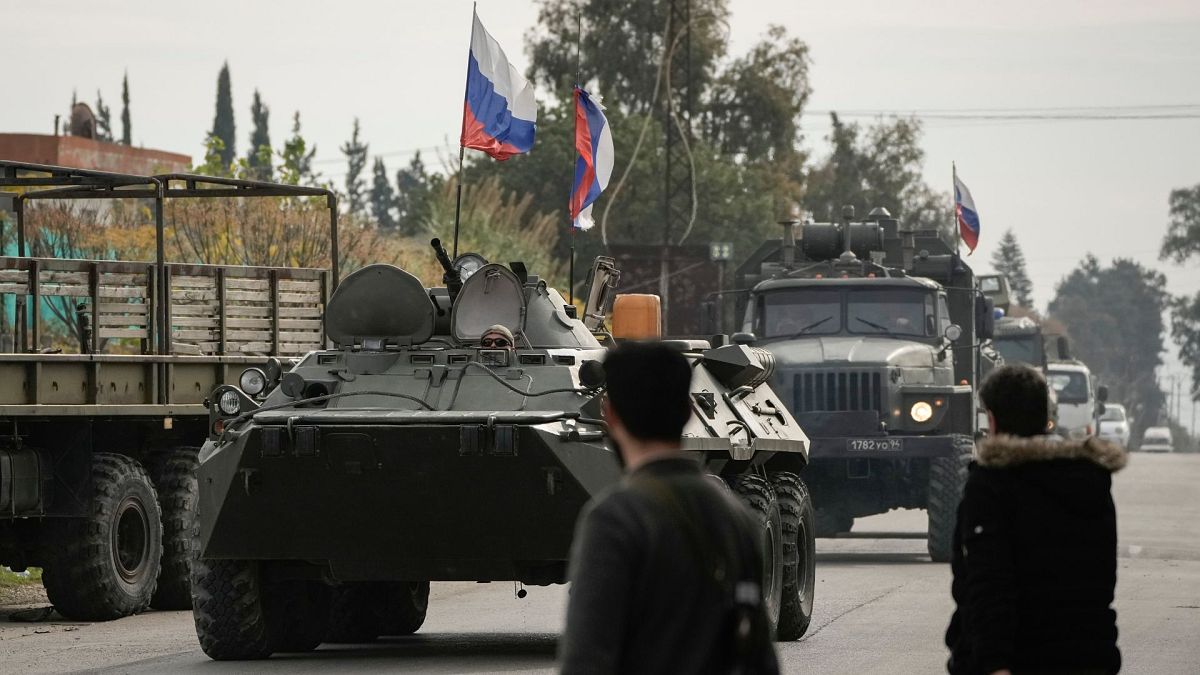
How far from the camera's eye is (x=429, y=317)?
12.8 meters

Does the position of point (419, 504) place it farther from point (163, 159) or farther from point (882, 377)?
point (163, 159)

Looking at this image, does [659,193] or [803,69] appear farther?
[803,69]

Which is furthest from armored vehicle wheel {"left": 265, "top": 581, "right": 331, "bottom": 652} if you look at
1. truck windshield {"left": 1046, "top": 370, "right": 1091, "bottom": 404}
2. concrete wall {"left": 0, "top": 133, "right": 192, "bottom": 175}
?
truck windshield {"left": 1046, "top": 370, "right": 1091, "bottom": 404}

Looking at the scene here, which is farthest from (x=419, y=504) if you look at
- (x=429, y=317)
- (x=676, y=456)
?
(x=676, y=456)

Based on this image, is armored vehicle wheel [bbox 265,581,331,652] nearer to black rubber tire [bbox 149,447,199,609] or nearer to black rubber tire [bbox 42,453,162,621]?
black rubber tire [bbox 42,453,162,621]

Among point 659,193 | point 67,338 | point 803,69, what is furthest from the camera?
point 803,69

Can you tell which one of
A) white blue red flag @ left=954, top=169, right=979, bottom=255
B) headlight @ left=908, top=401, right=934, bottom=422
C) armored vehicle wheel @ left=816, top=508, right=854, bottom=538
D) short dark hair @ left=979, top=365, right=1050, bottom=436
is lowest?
armored vehicle wheel @ left=816, top=508, right=854, bottom=538

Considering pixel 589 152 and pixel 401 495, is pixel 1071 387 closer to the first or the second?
pixel 589 152

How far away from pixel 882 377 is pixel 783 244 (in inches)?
100

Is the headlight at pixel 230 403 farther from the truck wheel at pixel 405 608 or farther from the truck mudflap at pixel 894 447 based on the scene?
the truck mudflap at pixel 894 447

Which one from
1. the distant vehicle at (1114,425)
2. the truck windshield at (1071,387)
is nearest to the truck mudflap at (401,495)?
the truck windshield at (1071,387)

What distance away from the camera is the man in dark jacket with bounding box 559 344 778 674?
14.3ft

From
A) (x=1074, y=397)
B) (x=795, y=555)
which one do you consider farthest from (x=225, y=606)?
(x=1074, y=397)

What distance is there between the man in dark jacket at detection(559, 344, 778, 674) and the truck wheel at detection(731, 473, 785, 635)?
8.30 metres
